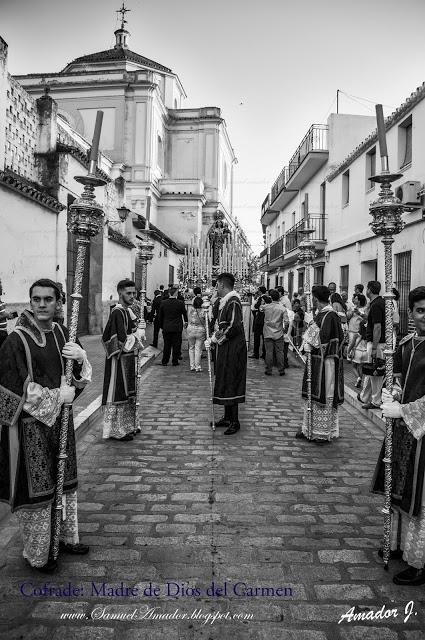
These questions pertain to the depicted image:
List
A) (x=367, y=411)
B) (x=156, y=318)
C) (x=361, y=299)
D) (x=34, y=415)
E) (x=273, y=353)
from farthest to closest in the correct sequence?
(x=156, y=318) → (x=273, y=353) → (x=361, y=299) → (x=367, y=411) → (x=34, y=415)

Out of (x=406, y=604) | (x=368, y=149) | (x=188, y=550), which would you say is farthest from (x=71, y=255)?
(x=406, y=604)

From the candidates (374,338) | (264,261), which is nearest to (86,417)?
(374,338)

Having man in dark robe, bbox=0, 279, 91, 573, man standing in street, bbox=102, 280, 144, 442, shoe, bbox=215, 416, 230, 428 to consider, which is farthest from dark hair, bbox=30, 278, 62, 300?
shoe, bbox=215, 416, 230, 428

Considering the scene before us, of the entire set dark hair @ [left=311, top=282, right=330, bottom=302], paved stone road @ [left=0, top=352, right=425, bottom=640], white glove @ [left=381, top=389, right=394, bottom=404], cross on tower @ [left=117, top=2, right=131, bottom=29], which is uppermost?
cross on tower @ [left=117, top=2, right=131, bottom=29]

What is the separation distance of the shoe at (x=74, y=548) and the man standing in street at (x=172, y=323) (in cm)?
823

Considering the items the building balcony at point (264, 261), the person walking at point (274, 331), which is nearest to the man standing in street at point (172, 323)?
the person walking at point (274, 331)

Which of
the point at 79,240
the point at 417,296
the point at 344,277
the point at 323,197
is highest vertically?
the point at 323,197

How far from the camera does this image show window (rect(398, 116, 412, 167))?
1177cm

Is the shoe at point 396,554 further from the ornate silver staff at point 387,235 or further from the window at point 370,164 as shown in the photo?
the window at point 370,164

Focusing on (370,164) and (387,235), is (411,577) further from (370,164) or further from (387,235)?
(370,164)

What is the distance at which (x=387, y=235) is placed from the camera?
140 inches

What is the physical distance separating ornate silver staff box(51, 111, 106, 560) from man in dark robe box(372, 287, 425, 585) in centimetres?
205

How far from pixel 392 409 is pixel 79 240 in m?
2.33

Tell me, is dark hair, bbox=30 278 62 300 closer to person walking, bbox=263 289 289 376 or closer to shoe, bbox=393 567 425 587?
shoe, bbox=393 567 425 587
